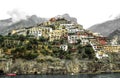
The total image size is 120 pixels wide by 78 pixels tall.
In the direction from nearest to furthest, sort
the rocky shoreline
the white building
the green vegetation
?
the rocky shoreline
the green vegetation
the white building

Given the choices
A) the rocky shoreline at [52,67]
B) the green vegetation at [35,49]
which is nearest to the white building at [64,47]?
the green vegetation at [35,49]

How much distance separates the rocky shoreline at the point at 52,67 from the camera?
534 ft

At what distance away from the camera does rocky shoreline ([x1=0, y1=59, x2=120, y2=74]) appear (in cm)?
16288

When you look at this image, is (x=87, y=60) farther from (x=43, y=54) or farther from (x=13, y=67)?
(x=13, y=67)

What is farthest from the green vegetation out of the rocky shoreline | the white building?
the rocky shoreline

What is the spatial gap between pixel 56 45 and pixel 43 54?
21.2 meters

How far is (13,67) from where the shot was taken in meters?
163

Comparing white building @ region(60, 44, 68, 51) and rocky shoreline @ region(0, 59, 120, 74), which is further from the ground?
white building @ region(60, 44, 68, 51)

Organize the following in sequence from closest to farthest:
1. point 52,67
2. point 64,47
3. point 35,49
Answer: point 52,67 → point 35,49 → point 64,47

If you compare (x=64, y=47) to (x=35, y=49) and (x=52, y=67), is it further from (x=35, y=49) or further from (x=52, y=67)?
(x=52, y=67)

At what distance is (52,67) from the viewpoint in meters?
166

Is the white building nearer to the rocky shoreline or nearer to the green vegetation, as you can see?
the green vegetation

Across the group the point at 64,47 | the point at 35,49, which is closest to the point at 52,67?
the point at 35,49

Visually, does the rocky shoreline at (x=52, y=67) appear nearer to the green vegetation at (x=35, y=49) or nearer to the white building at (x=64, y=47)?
the green vegetation at (x=35, y=49)
